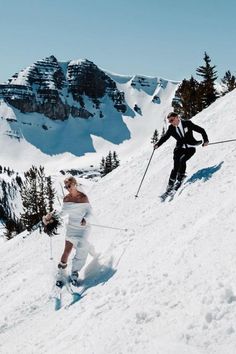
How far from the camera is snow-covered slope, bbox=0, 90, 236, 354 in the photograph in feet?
21.8

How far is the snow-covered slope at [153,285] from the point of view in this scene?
6633mm

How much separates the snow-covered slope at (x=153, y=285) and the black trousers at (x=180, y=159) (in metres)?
0.51

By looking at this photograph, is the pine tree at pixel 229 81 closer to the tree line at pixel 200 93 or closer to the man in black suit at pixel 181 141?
the tree line at pixel 200 93

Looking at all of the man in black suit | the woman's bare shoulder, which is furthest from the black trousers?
the woman's bare shoulder

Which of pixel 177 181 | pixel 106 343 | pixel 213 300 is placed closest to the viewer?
pixel 213 300

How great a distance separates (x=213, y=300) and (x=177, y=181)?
7.67m

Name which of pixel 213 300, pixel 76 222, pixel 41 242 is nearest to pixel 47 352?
pixel 213 300

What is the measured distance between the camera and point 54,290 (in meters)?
11.7

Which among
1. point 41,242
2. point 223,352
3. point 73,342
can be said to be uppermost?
point 223,352

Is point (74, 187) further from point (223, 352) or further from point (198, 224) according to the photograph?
point (223, 352)

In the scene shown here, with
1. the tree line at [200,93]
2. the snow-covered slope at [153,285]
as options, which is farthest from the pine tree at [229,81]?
the snow-covered slope at [153,285]

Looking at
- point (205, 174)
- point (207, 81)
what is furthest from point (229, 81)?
point (205, 174)

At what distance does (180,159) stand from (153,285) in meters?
6.41

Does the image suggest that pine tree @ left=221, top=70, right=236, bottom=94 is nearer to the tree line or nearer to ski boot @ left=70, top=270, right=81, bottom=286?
the tree line
